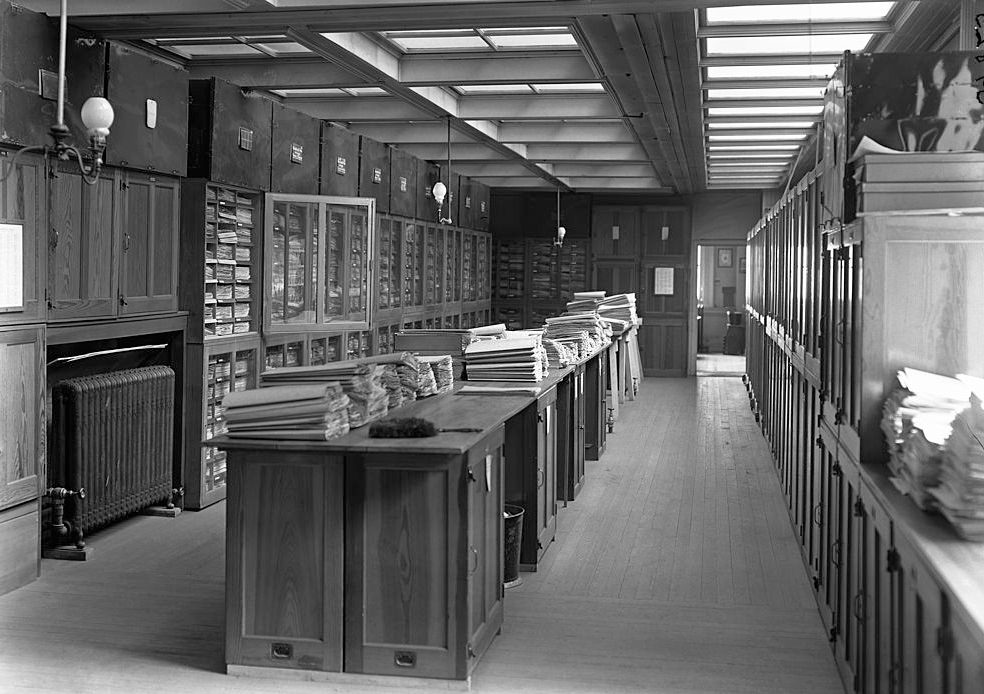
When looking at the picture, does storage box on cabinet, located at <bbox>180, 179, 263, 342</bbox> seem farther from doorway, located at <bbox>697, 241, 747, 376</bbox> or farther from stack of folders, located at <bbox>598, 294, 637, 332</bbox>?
doorway, located at <bbox>697, 241, 747, 376</bbox>

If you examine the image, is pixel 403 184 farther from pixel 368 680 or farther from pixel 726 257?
pixel 726 257

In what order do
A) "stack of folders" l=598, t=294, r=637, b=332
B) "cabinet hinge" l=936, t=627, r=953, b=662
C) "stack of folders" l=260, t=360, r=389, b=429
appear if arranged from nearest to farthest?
"cabinet hinge" l=936, t=627, r=953, b=662
"stack of folders" l=260, t=360, r=389, b=429
"stack of folders" l=598, t=294, r=637, b=332

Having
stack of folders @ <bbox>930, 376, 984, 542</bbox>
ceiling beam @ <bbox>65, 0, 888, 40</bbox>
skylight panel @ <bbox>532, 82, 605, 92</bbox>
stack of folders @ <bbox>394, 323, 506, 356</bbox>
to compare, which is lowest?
stack of folders @ <bbox>930, 376, 984, 542</bbox>

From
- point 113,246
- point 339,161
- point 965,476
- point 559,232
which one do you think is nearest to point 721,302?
point 559,232

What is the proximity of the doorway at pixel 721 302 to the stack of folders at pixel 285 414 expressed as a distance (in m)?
20.2

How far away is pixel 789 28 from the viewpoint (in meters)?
6.83

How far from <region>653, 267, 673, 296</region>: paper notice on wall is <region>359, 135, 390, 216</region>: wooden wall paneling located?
7.77 metres

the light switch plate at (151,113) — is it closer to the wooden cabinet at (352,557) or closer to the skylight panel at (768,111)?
the wooden cabinet at (352,557)

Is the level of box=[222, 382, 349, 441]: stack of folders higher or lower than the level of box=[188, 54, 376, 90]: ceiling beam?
lower

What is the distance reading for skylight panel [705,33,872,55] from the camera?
7195 millimetres

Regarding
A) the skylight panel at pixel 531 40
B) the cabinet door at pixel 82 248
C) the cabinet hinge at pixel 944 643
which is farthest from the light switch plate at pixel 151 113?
the cabinet hinge at pixel 944 643

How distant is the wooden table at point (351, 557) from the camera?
431 centimetres

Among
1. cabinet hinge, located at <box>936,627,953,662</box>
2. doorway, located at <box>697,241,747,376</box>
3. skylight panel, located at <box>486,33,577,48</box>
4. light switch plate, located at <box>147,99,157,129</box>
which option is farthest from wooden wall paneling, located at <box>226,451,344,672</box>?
doorway, located at <box>697,241,747,376</box>

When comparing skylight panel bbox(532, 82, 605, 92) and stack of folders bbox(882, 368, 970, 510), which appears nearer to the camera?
stack of folders bbox(882, 368, 970, 510)
